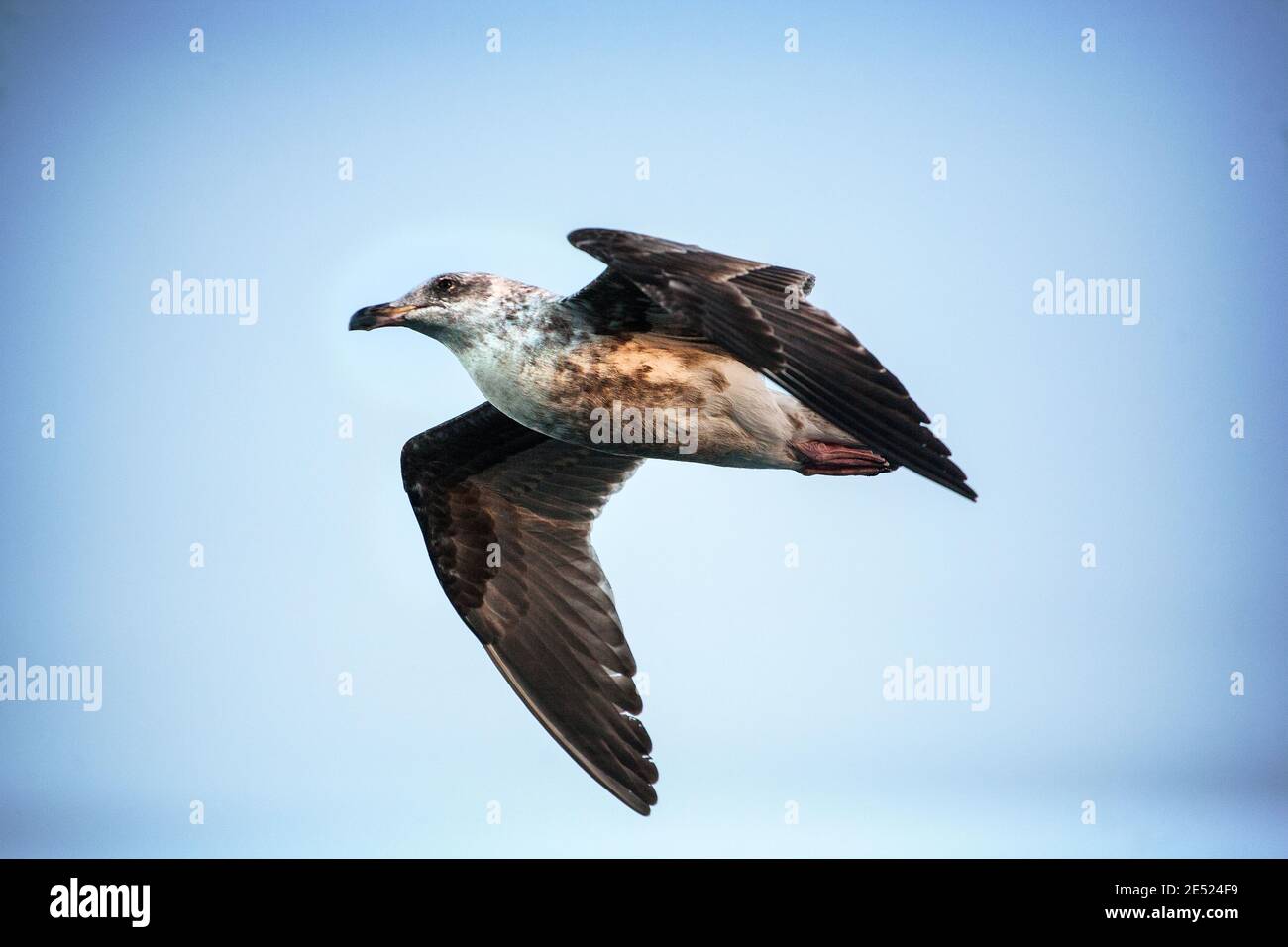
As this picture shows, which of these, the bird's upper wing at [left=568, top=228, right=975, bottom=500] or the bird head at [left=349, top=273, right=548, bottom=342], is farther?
the bird head at [left=349, top=273, right=548, bottom=342]

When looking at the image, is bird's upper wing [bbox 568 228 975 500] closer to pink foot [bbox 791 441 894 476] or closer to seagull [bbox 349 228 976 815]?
seagull [bbox 349 228 976 815]

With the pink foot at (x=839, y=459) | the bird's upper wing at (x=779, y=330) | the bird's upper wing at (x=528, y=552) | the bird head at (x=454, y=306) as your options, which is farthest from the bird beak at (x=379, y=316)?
the pink foot at (x=839, y=459)

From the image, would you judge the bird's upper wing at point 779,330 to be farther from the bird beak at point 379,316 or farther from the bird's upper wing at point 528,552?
the bird's upper wing at point 528,552

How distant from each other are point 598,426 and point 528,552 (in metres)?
2.11

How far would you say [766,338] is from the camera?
28.7ft

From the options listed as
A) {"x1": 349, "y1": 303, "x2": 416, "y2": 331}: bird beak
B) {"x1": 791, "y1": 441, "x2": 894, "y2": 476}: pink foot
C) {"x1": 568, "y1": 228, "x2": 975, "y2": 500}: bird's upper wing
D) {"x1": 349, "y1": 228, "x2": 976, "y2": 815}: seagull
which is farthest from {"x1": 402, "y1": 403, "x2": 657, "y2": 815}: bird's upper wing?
{"x1": 568, "y1": 228, "x2": 975, "y2": 500}: bird's upper wing

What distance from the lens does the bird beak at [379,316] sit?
9.93m

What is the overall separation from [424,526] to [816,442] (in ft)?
10.2

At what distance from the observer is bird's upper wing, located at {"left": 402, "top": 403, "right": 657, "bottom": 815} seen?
36.6ft

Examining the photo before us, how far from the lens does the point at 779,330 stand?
902cm

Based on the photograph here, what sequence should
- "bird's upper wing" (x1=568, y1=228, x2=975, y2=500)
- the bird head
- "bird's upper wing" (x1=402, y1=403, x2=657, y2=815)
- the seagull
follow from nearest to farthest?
"bird's upper wing" (x1=568, y1=228, x2=975, y2=500), the seagull, the bird head, "bird's upper wing" (x1=402, y1=403, x2=657, y2=815)

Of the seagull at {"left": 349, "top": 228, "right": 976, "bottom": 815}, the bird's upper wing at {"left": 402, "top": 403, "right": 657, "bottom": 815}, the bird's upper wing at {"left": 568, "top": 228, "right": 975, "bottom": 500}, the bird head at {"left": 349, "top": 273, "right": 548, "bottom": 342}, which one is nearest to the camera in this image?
the bird's upper wing at {"left": 568, "top": 228, "right": 975, "bottom": 500}

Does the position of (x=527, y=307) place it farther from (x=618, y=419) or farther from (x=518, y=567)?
(x=518, y=567)

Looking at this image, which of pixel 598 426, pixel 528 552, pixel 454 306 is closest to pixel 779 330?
pixel 598 426
